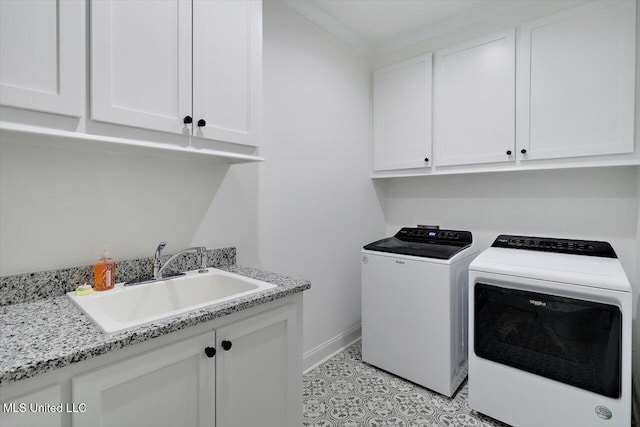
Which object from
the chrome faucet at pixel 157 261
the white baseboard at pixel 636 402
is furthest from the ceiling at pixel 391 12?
the white baseboard at pixel 636 402

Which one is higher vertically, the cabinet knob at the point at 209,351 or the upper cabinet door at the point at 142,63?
the upper cabinet door at the point at 142,63

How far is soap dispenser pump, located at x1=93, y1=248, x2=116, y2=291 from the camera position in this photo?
124cm

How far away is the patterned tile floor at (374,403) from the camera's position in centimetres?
178

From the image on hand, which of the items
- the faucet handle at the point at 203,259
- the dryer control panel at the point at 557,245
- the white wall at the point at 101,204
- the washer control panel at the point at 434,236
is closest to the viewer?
the white wall at the point at 101,204

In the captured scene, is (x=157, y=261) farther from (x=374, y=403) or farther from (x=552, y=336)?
(x=552, y=336)

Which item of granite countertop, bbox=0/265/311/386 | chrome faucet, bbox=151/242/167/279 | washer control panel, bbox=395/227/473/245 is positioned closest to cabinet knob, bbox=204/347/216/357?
granite countertop, bbox=0/265/311/386

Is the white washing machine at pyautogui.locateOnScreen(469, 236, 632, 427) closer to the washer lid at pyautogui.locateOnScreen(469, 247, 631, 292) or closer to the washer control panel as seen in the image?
the washer lid at pyautogui.locateOnScreen(469, 247, 631, 292)

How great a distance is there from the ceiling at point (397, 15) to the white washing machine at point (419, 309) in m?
1.57

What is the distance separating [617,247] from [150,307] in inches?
106

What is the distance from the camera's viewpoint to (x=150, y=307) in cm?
135

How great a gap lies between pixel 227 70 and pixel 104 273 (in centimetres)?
98

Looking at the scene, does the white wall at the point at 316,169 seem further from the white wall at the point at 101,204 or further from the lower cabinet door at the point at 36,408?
the lower cabinet door at the point at 36,408

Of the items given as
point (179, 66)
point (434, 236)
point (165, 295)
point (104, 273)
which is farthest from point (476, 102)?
point (104, 273)

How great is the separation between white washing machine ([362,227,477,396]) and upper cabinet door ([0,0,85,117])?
189cm
